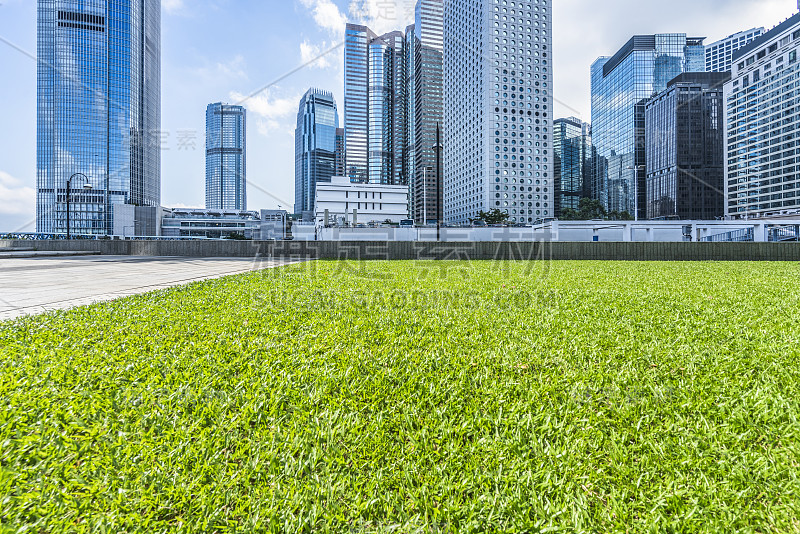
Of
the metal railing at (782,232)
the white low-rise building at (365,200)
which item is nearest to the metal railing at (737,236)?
the metal railing at (782,232)

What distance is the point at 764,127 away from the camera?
99438mm

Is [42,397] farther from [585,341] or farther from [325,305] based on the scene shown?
[585,341]

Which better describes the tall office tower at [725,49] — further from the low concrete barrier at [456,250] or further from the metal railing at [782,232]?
the low concrete barrier at [456,250]

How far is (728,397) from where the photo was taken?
207cm

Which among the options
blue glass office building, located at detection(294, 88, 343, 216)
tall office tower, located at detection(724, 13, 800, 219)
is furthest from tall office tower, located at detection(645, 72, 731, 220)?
blue glass office building, located at detection(294, 88, 343, 216)

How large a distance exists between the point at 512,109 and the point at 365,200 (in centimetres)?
5755

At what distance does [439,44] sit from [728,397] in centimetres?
18585

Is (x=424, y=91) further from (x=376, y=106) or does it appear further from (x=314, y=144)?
(x=314, y=144)

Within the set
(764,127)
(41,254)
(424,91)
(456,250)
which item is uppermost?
(424,91)

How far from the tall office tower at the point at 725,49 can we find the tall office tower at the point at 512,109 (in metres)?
103

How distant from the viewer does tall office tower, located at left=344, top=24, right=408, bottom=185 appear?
152 m

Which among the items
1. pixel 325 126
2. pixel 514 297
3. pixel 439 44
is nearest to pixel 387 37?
pixel 439 44

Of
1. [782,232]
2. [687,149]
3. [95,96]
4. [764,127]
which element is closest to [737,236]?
[782,232]

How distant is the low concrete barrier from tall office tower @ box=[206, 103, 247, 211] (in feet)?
132
